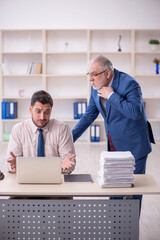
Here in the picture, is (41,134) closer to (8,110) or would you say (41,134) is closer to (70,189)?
(70,189)

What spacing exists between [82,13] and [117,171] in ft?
19.0

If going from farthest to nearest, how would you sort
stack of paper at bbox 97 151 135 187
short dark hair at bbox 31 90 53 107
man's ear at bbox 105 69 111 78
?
man's ear at bbox 105 69 111 78
short dark hair at bbox 31 90 53 107
stack of paper at bbox 97 151 135 187

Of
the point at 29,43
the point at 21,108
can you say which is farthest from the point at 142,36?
the point at 21,108

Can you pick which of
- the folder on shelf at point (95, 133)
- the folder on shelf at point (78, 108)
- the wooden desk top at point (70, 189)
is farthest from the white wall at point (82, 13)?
the wooden desk top at point (70, 189)

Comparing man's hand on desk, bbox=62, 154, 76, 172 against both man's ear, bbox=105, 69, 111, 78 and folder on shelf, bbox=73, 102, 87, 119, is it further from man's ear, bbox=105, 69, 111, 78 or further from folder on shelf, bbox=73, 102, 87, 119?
folder on shelf, bbox=73, 102, 87, 119

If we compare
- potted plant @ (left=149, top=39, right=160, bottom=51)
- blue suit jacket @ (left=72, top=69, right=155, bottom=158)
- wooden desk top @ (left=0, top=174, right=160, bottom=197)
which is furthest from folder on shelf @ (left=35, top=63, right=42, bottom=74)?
wooden desk top @ (left=0, top=174, right=160, bottom=197)

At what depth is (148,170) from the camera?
18.2 ft

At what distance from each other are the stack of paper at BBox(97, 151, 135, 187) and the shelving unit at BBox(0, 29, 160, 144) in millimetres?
5282

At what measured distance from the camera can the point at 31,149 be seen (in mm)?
3020

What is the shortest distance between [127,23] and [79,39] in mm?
1000

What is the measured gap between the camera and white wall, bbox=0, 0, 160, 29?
7.73 meters

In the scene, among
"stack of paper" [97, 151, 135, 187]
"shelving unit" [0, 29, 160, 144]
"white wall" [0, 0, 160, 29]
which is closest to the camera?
"stack of paper" [97, 151, 135, 187]

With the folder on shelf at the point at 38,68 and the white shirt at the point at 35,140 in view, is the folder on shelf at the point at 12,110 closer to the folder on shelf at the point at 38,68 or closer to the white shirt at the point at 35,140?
the folder on shelf at the point at 38,68

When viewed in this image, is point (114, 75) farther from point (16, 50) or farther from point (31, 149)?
point (16, 50)
